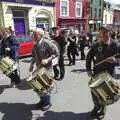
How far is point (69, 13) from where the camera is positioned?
24781 millimetres

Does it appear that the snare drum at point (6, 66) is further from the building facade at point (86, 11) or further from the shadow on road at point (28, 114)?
the building facade at point (86, 11)

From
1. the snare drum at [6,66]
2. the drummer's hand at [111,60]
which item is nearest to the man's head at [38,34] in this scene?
the drummer's hand at [111,60]

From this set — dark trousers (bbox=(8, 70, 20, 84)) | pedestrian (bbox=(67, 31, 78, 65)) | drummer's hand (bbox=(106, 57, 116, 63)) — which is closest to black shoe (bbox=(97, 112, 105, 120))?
A: drummer's hand (bbox=(106, 57, 116, 63))

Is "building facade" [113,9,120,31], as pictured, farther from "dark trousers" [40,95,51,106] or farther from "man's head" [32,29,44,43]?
"man's head" [32,29,44,43]

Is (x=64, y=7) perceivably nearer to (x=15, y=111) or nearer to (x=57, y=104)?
(x=57, y=104)

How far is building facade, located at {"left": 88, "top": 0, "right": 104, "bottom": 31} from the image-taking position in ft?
101

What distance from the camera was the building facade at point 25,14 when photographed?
16531mm

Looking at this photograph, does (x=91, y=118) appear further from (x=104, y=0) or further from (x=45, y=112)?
(x=104, y=0)

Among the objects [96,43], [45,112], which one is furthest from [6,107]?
[96,43]

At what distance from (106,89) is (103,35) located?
0.96m

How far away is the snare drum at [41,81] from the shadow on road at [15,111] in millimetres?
757

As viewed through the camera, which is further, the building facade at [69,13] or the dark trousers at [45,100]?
the building facade at [69,13]

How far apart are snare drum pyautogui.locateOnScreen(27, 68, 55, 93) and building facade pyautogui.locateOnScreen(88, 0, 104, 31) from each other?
25.6 metres

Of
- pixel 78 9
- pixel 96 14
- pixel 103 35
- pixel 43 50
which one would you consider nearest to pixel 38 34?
pixel 43 50
